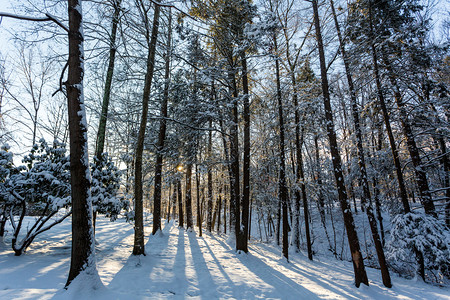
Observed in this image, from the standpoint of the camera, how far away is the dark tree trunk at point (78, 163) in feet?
12.8

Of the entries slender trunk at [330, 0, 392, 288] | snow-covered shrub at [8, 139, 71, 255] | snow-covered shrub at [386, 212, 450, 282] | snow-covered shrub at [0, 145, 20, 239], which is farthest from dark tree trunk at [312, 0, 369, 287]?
snow-covered shrub at [0, 145, 20, 239]

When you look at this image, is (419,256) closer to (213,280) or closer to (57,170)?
(213,280)

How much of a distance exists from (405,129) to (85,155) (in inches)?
463

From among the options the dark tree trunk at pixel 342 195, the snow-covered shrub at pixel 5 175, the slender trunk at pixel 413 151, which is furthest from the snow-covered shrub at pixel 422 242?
the snow-covered shrub at pixel 5 175

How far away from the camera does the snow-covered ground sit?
4.23 meters

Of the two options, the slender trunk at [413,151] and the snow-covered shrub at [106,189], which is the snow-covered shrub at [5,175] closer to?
the snow-covered shrub at [106,189]

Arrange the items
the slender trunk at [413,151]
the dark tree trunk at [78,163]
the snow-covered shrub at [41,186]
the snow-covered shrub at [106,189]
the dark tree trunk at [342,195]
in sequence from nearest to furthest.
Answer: the dark tree trunk at [78,163]
the snow-covered shrub at [41,186]
the dark tree trunk at [342,195]
the snow-covered shrub at [106,189]
the slender trunk at [413,151]

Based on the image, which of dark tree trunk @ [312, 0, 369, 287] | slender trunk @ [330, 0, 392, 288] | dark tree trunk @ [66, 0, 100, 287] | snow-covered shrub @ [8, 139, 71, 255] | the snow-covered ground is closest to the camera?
dark tree trunk @ [66, 0, 100, 287]

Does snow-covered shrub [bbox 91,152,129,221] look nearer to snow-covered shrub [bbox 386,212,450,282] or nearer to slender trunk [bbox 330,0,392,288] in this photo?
slender trunk [bbox 330,0,392,288]

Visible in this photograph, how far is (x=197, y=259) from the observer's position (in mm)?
8242

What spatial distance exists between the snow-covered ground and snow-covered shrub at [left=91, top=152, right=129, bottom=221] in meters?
1.57

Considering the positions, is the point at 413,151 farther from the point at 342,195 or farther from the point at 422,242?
the point at 342,195

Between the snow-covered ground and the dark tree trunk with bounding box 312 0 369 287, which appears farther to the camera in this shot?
the dark tree trunk with bounding box 312 0 369 287

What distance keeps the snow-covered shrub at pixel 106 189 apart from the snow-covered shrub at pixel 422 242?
396 inches
